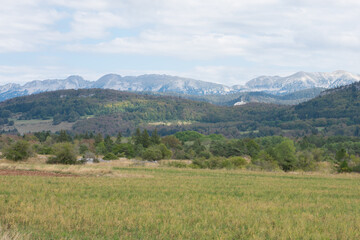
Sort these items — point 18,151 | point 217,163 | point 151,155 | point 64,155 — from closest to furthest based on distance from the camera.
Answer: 1. point 64,155
2. point 18,151
3. point 217,163
4. point 151,155

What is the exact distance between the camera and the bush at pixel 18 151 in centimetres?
6174

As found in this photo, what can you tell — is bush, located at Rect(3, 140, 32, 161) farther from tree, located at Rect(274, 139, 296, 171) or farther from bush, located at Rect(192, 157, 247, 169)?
tree, located at Rect(274, 139, 296, 171)

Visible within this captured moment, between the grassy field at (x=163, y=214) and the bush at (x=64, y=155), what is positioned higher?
the grassy field at (x=163, y=214)

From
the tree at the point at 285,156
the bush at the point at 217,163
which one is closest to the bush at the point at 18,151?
the bush at the point at 217,163

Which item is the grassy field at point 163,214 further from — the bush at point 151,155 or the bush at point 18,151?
the bush at point 151,155

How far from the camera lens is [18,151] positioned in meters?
62.5

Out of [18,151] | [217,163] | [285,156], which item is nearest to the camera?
[18,151]

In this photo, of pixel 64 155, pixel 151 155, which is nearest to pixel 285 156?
pixel 151 155

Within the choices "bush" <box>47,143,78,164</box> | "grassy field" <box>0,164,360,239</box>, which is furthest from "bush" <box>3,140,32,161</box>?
"grassy field" <box>0,164,360,239</box>

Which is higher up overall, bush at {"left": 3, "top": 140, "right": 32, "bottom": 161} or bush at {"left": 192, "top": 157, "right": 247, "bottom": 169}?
bush at {"left": 3, "top": 140, "right": 32, "bottom": 161}

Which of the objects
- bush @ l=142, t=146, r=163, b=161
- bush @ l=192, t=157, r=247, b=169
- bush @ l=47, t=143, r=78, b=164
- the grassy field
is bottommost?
bush @ l=142, t=146, r=163, b=161

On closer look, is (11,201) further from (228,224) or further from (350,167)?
(350,167)

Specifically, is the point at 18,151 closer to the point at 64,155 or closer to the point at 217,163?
the point at 64,155

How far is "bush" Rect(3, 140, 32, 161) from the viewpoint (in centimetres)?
6174
